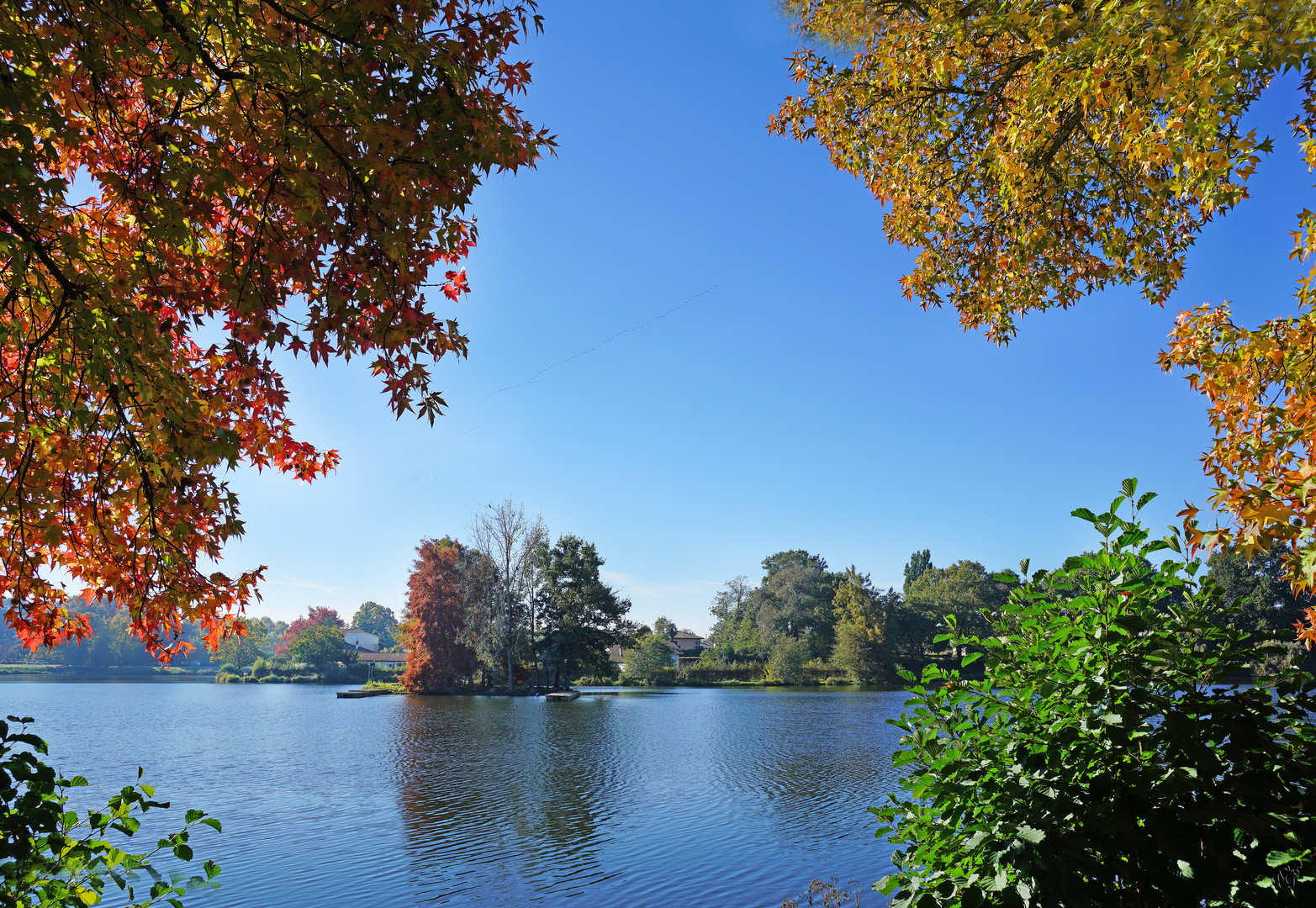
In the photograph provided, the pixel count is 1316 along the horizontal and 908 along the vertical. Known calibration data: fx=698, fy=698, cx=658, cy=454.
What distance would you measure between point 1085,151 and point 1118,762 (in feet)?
20.8

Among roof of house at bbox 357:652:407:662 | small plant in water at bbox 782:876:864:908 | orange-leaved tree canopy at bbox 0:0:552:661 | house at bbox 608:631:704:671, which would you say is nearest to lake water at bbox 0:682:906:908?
small plant in water at bbox 782:876:864:908

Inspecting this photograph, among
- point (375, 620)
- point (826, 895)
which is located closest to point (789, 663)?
point (826, 895)

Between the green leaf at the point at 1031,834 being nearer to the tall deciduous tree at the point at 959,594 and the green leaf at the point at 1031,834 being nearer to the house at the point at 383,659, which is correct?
the tall deciduous tree at the point at 959,594

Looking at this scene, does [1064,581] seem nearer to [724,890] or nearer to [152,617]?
[152,617]

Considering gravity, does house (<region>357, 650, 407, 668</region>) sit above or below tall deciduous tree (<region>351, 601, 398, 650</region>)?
below

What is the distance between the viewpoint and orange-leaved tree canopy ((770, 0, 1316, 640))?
320cm

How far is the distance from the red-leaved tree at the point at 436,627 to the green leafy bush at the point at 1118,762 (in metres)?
46.3

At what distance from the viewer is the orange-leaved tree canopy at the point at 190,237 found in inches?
122

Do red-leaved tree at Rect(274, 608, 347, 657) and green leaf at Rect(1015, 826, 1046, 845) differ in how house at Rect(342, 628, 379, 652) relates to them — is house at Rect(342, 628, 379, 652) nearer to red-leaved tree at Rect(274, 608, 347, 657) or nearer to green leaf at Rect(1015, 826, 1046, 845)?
red-leaved tree at Rect(274, 608, 347, 657)

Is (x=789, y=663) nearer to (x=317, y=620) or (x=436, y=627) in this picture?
(x=436, y=627)

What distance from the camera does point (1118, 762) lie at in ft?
7.25

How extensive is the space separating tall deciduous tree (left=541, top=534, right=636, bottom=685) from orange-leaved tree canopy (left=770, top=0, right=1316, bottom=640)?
42135 mm

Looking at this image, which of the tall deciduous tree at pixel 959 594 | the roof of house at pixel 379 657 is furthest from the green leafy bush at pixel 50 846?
the roof of house at pixel 379 657

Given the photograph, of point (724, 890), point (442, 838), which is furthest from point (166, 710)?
point (724, 890)
